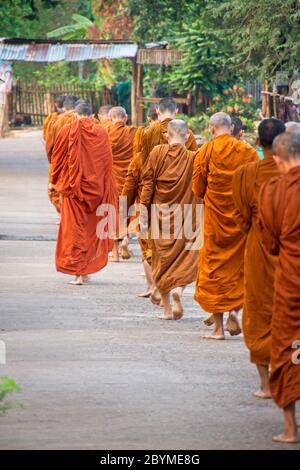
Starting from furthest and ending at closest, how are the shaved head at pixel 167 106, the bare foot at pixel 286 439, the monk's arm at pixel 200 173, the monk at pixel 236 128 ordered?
1. the shaved head at pixel 167 106
2. the monk at pixel 236 128
3. the monk's arm at pixel 200 173
4. the bare foot at pixel 286 439

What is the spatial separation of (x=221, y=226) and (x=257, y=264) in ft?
8.66

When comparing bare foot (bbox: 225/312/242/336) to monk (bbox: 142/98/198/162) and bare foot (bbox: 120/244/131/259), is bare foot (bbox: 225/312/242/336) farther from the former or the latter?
bare foot (bbox: 120/244/131/259)

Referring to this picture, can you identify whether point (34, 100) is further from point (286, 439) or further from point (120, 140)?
point (286, 439)

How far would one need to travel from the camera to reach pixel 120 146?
17.9 metres

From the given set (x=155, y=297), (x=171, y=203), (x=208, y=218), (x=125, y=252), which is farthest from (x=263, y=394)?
(x=125, y=252)

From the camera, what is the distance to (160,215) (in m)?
12.3

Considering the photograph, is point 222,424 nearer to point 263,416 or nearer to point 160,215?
point 263,416

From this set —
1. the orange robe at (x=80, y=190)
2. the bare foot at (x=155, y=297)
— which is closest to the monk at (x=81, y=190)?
the orange robe at (x=80, y=190)

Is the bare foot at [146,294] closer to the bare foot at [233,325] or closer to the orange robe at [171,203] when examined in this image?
the orange robe at [171,203]

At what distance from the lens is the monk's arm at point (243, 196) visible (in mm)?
8758

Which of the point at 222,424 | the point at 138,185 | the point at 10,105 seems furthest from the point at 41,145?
the point at 222,424

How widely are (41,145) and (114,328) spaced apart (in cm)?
2925

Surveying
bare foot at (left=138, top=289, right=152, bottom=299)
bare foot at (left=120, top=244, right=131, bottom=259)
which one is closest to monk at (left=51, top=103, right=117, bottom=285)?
bare foot at (left=138, top=289, right=152, bottom=299)

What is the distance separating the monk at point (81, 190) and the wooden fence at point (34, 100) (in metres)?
32.8
